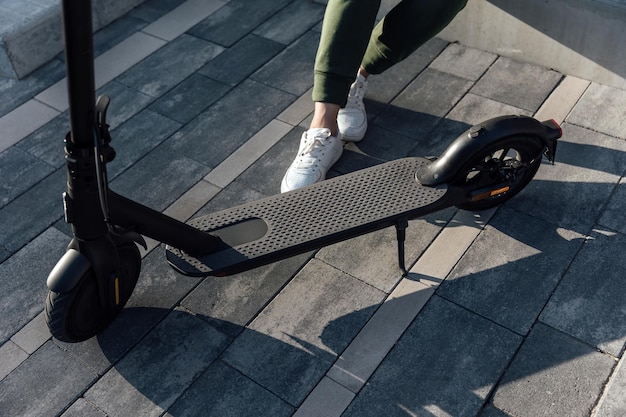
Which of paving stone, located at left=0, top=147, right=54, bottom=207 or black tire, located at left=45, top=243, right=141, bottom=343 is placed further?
paving stone, located at left=0, top=147, right=54, bottom=207

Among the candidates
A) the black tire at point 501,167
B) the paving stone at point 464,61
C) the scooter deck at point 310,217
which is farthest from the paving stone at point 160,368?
the paving stone at point 464,61

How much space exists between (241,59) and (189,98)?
1.44 ft

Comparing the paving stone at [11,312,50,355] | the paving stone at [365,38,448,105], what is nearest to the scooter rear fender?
the paving stone at [365,38,448,105]

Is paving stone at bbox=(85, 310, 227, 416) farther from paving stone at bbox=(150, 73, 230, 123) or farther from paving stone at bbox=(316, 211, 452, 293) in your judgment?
paving stone at bbox=(150, 73, 230, 123)

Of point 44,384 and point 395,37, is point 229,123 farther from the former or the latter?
point 44,384

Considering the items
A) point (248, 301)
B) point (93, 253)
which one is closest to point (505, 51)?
point (248, 301)

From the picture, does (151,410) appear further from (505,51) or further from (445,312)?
(505,51)

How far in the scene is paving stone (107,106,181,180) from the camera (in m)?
3.61

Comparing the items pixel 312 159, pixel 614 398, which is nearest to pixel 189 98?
pixel 312 159

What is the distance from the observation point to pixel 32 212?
339cm

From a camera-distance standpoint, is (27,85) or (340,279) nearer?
(340,279)

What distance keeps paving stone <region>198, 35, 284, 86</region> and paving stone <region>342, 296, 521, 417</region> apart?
193 cm

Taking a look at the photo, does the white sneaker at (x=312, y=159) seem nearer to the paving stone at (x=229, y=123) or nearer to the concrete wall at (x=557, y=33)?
the paving stone at (x=229, y=123)

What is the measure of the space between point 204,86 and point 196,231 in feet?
5.15
